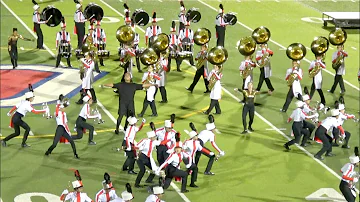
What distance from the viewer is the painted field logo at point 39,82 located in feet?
72.8

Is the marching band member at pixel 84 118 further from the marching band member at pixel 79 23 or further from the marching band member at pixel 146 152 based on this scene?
the marching band member at pixel 79 23

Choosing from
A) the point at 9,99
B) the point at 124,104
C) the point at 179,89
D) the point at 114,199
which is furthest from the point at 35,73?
the point at 114,199

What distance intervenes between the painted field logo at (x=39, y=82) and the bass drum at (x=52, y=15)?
59.2 inches

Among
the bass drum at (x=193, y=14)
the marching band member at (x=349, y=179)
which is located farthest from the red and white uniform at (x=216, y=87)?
the marching band member at (x=349, y=179)

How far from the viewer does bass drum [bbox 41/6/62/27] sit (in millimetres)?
22750

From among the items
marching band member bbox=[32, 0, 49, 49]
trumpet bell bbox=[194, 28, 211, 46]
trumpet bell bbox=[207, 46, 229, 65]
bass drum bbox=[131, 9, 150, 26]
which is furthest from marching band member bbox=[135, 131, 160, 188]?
marching band member bbox=[32, 0, 49, 49]

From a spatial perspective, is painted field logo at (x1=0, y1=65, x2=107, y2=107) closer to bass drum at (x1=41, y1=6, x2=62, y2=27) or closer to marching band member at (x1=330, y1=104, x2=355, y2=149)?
bass drum at (x1=41, y1=6, x2=62, y2=27)

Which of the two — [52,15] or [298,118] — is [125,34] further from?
[298,118]

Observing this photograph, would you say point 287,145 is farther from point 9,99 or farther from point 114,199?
point 9,99

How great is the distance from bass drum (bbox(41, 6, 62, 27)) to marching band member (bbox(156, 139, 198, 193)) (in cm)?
728

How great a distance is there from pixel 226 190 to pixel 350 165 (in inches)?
101

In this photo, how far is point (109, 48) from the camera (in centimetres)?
2644

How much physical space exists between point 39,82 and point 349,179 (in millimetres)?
9943

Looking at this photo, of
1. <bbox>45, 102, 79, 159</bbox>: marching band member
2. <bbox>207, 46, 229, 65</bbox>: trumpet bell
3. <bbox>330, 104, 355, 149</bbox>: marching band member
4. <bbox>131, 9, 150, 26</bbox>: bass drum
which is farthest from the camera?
<bbox>131, 9, 150, 26</bbox>: bass drum
